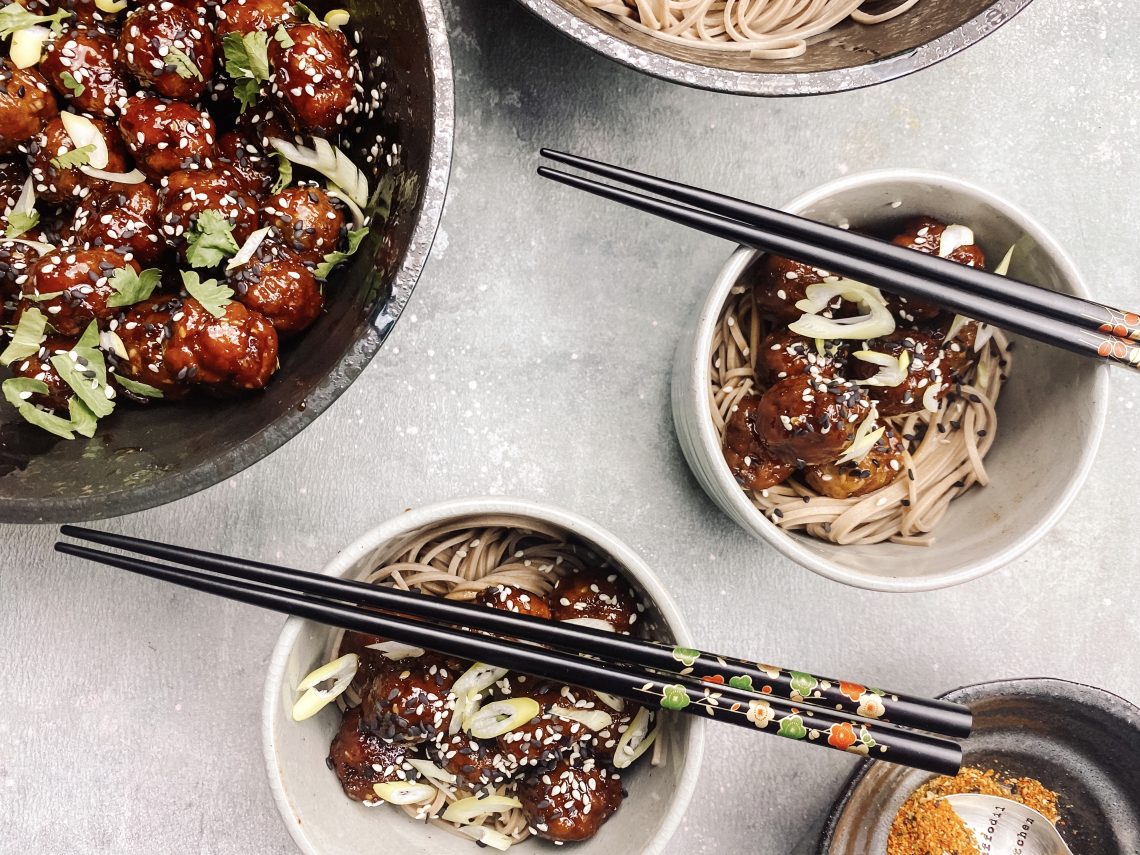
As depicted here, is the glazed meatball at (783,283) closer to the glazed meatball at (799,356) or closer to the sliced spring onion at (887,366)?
the glazed meatball at (799,356)

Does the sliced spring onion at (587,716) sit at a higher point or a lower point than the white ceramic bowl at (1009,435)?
lower

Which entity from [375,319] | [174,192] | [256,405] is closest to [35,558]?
[256,405]

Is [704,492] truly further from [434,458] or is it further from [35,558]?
Answer: [35,558]

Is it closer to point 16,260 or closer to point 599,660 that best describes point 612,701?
point 599,660

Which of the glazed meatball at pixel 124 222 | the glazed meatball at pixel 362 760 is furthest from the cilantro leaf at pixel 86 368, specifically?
the glazed meatball at pixel 362 760

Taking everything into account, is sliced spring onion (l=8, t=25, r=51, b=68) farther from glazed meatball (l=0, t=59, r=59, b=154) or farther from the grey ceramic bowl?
the grey ceramic bowl

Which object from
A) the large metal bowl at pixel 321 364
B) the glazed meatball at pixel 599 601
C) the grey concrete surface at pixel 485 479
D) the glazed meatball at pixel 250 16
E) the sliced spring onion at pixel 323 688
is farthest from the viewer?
the grey concrete surface at pixel 485 479
